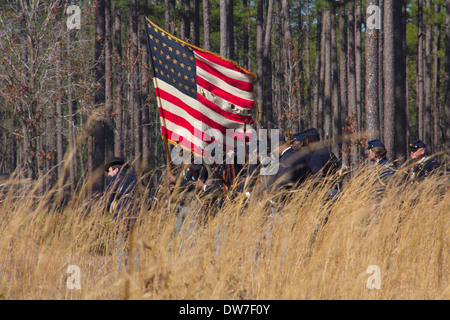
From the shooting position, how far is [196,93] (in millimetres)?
6547

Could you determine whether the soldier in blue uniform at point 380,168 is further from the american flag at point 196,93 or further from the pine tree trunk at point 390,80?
the pine tree trunk at point 390,80

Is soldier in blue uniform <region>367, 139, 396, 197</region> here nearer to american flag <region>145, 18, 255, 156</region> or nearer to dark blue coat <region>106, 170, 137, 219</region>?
american flag <region>145, 18, 255, 156</region>

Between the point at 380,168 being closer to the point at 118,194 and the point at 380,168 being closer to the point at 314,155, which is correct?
the point at 314,155

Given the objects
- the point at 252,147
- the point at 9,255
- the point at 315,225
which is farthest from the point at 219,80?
the point at 9,255

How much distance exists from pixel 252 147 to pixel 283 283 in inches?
105

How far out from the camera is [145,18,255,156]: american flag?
6145mm

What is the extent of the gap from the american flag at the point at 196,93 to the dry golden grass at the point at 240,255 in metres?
1.46

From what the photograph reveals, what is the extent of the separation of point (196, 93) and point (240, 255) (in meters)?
3.00

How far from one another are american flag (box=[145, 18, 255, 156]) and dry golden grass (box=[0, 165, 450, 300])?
1.46 meters

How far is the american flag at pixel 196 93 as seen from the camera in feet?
20.2
